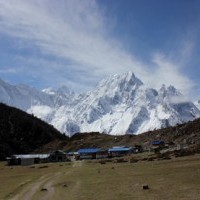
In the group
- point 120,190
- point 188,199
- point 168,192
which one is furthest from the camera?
point 120,190

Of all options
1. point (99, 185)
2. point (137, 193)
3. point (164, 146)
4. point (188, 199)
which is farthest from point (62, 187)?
point (164, 146)

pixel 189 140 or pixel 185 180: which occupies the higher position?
pixel 189 140

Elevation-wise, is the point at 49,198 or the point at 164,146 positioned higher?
the point at 164,146

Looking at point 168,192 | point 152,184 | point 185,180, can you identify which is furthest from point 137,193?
point 185,180

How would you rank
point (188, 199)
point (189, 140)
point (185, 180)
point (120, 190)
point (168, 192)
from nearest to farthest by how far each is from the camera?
1. point (188, 199)
2. point (168, 192)
3. point (120, 190)
4. point (185, 180)
5. point (189, 140)

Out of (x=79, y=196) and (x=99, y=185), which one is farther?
(x=99, y=185)

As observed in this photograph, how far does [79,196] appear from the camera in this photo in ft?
178

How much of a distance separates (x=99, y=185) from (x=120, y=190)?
8930mm

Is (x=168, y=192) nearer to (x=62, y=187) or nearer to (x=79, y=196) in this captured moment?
(x=79, y=196)

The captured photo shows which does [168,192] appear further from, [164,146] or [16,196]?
[164,146]

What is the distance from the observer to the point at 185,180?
62.9 m

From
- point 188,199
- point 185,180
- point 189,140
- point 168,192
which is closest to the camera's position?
point 188,199

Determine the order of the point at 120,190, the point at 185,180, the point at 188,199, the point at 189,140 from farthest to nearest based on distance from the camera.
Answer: the point at 189,140, the point at 185,180, the point at 120,190, the point at 188,199

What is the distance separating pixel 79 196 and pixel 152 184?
11446 mm
